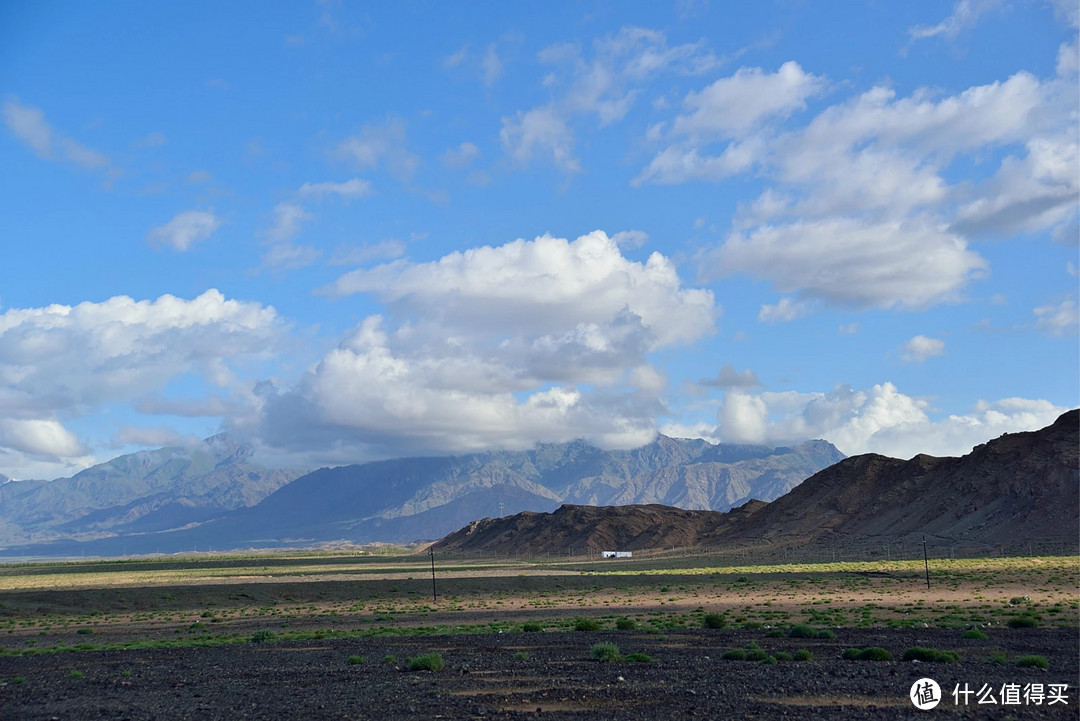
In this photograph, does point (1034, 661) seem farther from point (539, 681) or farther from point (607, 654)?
point (539, 681)

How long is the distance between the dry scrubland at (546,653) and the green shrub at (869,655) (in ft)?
1.61

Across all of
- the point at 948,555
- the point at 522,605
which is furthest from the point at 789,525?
the point at 522,605

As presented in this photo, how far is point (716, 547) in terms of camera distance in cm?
Answer: 16588

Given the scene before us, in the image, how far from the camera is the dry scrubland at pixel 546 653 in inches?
796

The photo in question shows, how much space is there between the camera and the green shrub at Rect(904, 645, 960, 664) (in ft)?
80.0

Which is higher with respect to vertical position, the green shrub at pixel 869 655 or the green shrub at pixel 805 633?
the green shrub at pixel 869 655

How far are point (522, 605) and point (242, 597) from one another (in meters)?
Answer: 27.7

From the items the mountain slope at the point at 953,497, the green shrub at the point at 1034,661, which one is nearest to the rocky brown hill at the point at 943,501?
the mountain slope at the point at 953,497

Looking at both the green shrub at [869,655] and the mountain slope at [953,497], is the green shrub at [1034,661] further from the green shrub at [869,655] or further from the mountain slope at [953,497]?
the mountain slope at [953,497]

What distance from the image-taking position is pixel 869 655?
25047 mm

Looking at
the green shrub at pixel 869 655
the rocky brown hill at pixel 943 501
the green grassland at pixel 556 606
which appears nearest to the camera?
the green shrub at pixel 869 655

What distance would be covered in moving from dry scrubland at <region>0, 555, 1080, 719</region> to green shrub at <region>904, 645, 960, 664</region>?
137 millimetres

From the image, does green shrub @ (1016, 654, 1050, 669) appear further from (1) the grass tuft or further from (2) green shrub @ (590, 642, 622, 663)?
(2) green shrub @ (590, 642, 622, 663)

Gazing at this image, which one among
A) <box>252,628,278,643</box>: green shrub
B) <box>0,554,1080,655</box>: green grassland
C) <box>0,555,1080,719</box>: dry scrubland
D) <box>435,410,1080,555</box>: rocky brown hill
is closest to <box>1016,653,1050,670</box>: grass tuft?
<box>0,555,1080,719</box>: dry scrubland
